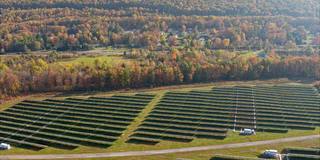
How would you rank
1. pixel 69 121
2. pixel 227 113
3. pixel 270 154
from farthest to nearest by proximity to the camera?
pixel 227 113, pixel 69 121, pixel 270 154

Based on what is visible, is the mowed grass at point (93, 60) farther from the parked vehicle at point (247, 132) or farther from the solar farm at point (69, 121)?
the parked vehicle at point (247, 132)

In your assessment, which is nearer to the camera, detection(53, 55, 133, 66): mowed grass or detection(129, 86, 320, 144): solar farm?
detection(129, 86, 320, 144): solar farm

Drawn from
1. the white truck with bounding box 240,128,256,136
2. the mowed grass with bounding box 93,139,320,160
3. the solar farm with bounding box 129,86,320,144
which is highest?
the solar farm with bounding box 129,86,320,144

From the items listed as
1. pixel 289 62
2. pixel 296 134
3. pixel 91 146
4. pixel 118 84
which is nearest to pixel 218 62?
pixel 289 62

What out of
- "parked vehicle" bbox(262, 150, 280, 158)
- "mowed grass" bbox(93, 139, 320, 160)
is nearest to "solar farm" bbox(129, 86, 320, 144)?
"mowed grass" bbox(93, 139, 320, 160)

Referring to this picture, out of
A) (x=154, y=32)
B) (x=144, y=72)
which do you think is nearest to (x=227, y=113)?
(x=144, y=72)

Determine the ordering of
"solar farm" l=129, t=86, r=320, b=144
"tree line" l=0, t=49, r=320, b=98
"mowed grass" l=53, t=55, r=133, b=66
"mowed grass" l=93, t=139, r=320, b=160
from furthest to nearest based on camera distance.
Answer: "mowed grass" l=53, t=55, r=133, b=66
"tree line" l=0, t=49, r=320, b=98
"solar farm" l=129, t=86, r=320, b=144
"mowed grass" l=93, t=139, r=320, b=160

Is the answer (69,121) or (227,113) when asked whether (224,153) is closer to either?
(227,113)

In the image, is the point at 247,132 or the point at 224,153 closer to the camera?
the point at 224,153

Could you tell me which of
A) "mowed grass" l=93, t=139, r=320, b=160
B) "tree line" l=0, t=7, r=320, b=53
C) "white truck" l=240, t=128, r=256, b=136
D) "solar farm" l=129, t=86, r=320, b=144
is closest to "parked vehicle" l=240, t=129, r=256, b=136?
"white truck" l=240, t=128, r=256, b=136

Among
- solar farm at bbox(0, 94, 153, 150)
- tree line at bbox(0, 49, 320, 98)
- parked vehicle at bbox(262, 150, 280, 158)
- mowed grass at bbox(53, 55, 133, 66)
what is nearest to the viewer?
parked vehicle at bbox(262, 150, 280, 158)

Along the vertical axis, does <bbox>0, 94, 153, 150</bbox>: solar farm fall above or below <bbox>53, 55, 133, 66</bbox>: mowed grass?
below

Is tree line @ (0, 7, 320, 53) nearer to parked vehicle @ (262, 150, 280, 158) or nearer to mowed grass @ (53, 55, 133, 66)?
mowed grass @ (53, 55, 133, 66)
